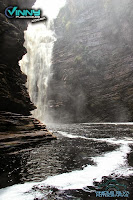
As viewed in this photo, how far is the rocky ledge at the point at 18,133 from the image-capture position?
1098 centimetres

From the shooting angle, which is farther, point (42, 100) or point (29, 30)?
point (29, 30)

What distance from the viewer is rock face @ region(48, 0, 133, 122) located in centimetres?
4253

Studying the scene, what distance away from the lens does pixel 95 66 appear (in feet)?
160

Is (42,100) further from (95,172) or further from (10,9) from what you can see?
(95,172)

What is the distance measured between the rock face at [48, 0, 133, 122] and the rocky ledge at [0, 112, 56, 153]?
30713mm

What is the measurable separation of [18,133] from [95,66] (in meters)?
40.4

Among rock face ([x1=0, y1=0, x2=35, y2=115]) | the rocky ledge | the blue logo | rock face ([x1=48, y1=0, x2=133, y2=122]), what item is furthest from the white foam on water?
rock face ([x1=48, y1=0, x2=133, y2=122])

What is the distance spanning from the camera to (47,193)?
16.7ft

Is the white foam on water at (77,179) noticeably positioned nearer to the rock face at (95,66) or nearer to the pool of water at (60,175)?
the pool of water at (60,175)

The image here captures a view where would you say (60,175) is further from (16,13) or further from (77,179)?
(16,13)

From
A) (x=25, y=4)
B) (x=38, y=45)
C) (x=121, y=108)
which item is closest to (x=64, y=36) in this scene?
(x=38, y=45)

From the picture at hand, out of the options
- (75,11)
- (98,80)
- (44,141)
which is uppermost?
(75,11)

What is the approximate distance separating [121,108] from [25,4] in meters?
31.8

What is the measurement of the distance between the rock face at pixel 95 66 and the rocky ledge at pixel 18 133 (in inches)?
1209
